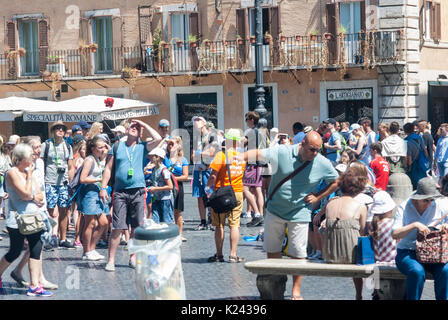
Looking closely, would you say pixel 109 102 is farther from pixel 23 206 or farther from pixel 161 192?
pixel 23 206

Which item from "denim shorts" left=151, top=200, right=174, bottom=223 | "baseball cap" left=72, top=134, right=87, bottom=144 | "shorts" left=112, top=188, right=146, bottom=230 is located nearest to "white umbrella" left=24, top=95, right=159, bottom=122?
"baseball cap" left=72, top=134, right=87, bottom=144

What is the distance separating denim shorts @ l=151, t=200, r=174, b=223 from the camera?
Result: 11820mm

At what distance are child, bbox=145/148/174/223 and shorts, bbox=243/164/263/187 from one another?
2.90m

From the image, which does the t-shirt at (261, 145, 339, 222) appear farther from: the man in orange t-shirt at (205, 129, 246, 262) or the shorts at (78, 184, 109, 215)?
the shorts at (78, 184, 109, 215)

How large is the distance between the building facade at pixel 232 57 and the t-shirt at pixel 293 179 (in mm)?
19001

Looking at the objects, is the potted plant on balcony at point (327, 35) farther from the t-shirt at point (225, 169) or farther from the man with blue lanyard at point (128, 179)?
the man with blue lanyard at point (128, 179)

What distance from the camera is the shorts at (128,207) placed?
10.5 meters

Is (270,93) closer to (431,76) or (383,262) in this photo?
(431,76)

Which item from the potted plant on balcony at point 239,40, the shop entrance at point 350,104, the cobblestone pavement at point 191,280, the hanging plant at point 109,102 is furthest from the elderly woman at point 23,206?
the potted plant on balcony at point 239,40

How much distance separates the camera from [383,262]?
8.20 m

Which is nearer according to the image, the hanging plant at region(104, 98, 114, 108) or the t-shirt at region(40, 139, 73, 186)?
the t-shirt at region(40, 139, 73, 186)

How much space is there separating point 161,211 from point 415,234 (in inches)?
194
